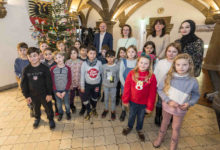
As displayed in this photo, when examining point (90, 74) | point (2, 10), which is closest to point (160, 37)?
point (90, 74)

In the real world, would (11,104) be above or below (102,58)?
below

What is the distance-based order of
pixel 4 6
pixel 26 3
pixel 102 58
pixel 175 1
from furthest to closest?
pixel 175 1
pixel 26 3
pixel 4 6
pixel 102 58

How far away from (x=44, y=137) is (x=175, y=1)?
11580 millimetres

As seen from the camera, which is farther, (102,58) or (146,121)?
(102,58)

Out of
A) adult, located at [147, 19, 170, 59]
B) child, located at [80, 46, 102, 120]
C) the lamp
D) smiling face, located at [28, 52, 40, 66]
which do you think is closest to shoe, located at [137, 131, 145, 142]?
child, located at [80, 46, 102, 120]

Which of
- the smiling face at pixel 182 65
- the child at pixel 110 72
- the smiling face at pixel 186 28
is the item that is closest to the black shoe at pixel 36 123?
the child at pixel 110 72

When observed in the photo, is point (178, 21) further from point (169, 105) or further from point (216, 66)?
point (169, 105)

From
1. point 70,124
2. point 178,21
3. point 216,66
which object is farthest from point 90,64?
point 178,21

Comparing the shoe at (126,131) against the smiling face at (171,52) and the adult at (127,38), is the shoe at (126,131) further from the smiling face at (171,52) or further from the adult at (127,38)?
the adult at (127,38)

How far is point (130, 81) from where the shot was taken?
6.45 feet

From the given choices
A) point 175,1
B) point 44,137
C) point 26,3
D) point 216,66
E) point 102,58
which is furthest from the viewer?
point 175,1

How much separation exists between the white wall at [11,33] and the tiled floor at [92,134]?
2088 mm

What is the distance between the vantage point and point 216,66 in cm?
681

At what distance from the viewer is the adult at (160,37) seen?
2619mm
